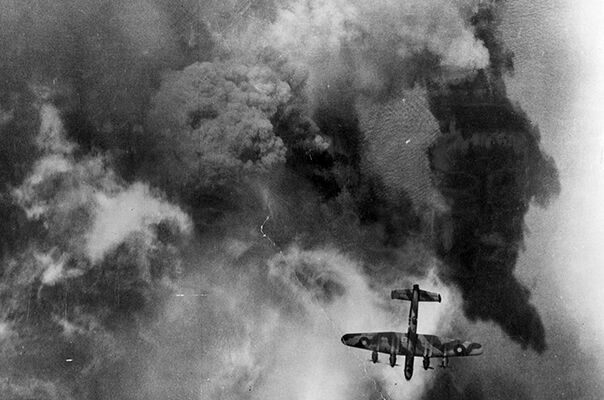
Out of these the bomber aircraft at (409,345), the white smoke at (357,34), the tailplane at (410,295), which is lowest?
the bomber aircraft at (409,345)

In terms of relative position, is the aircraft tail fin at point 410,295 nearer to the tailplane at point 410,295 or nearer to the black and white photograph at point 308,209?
the tailplane at point 410,295

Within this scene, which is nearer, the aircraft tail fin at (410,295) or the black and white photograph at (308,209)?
the aircraft tail fin at (410,295)

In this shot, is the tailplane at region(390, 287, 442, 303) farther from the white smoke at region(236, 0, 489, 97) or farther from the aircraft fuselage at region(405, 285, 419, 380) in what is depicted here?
the white smoke at region(236, 0, 489, 97)

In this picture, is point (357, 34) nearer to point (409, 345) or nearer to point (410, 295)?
point (410, 295)

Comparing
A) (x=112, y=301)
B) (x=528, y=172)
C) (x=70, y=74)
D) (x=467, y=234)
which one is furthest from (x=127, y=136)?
(x=528, y=172)

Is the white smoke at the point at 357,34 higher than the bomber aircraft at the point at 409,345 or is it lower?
higher

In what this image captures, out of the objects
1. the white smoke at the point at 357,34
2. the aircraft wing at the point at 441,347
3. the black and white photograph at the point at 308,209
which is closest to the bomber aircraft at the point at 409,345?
the aircraft wing at the point at 441,347

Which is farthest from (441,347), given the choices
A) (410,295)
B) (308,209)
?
(308,209)

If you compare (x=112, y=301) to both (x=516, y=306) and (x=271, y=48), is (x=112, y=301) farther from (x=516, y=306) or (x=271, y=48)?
(x=516, y=306)
